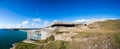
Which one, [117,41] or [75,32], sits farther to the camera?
[75,32]

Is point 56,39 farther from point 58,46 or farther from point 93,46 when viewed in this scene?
point 93,46

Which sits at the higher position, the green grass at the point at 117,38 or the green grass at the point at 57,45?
the green grass at the point at 117,38

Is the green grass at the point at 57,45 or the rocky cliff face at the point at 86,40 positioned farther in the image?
the green grass at the point at 57,45

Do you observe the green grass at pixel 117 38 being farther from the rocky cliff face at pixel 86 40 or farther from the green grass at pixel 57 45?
the green grass at pixel 57 45

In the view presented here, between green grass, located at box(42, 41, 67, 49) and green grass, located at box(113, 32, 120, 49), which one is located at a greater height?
green grass, located at box(113, 32, 120, 49)

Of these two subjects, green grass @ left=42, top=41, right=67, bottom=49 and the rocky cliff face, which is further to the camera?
green grass @ left=42, top=41, right=67, bottom=49

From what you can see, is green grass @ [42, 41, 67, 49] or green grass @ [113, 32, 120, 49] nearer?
green grass @ [113, 32, 120, 49]

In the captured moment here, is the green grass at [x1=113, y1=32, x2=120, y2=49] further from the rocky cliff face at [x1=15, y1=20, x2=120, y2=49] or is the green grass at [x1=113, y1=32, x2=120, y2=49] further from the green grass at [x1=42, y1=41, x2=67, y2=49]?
the green grass at [x1=42, y1=41, x2=67, y2=49]

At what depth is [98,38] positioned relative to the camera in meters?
30.7

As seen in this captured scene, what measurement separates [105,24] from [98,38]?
1057cm

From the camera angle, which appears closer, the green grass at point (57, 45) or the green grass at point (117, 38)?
the green grass at point (117, 38)

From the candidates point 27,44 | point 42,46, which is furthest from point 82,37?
point 27,44

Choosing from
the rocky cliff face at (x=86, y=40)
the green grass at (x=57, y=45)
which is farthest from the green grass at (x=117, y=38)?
the green grass at (x=57, y=45)

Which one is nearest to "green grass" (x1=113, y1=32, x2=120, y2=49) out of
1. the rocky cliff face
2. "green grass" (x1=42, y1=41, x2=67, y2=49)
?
the rocky cliff face
